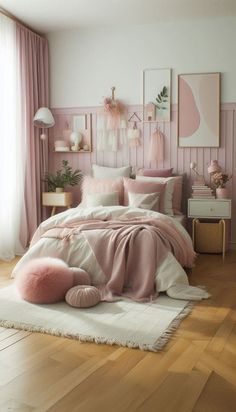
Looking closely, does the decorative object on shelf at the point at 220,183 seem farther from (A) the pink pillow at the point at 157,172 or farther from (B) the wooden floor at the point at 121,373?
(B) the wooden floor at the point at 121,373

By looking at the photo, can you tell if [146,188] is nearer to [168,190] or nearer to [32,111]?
[168,190]

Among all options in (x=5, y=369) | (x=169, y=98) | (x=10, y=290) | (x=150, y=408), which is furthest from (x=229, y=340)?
(x=169, y=98)

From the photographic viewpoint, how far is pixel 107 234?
3.89 meters

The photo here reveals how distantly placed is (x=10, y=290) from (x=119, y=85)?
3.17m

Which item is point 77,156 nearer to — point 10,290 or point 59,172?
point 59,172

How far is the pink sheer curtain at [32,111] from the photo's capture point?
18.1 ft

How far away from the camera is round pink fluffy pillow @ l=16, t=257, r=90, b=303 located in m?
3.33

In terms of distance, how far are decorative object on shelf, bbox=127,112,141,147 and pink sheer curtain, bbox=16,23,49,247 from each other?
1.17m

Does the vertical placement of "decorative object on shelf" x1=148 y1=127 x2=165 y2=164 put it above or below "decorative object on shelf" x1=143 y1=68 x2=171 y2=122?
below

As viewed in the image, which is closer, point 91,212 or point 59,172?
point 91,212

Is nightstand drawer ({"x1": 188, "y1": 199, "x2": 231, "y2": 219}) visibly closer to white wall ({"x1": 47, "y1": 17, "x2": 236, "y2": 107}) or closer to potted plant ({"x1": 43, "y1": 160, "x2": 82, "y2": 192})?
white wall ({"x1": 47, "y1": 17, "x2": 236, "y2": 107})

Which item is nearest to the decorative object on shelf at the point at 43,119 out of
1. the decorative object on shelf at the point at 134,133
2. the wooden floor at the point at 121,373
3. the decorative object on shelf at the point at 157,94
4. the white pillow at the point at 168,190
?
the decorative object on shelf at the point at 134,133

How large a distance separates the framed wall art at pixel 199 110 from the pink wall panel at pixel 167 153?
0.08 meters

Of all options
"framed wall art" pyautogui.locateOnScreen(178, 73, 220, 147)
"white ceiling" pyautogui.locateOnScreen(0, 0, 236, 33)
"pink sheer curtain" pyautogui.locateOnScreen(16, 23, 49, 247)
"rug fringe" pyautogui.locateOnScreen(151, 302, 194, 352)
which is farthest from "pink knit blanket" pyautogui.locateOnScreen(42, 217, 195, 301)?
"white ceiling" pyautogui.locateOnScreen(0, 0, 236, 33)
